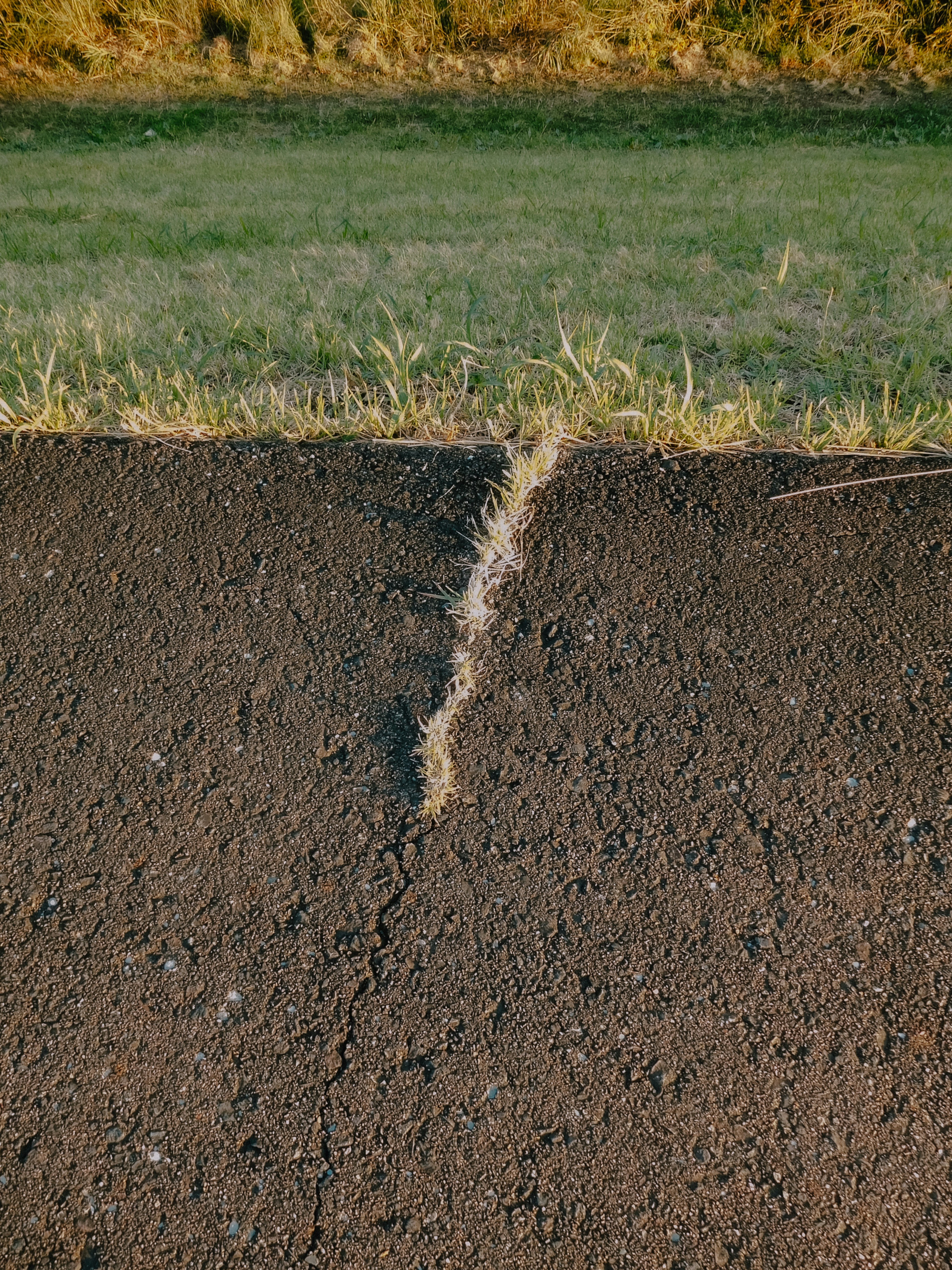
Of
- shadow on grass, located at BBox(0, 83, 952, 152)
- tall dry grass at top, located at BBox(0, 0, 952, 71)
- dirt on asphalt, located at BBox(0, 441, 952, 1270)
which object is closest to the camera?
dirt on asphalt, located at BBox(0, 441, 952, 1270)

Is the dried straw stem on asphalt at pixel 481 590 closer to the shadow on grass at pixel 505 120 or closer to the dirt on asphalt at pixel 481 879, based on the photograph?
the dirt on asphalt at pixel 481 879

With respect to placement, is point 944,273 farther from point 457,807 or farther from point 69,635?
point 69,635

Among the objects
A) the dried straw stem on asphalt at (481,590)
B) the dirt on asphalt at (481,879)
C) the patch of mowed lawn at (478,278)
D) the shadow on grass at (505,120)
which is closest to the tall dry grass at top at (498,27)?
the shadow on grass at (505,120)

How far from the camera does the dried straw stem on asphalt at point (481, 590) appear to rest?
201 cm

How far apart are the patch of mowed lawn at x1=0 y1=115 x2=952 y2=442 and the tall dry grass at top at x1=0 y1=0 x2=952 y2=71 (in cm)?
334

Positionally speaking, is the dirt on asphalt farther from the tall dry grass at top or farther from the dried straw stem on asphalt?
the tall dry grass at top


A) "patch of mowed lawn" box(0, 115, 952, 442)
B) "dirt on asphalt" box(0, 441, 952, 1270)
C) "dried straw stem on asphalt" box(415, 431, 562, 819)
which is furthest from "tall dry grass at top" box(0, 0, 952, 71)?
"dirt on asphalt" box(0, 441, 952, 1270)

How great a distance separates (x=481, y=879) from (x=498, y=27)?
10.8 meters

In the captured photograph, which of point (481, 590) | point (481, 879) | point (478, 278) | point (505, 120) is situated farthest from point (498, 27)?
point (481, 879)

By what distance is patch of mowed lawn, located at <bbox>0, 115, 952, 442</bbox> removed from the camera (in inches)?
133

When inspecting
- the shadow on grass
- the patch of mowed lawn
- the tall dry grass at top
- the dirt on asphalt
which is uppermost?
the tall dry grass at top

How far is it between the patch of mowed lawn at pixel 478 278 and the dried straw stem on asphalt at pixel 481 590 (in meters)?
0.56

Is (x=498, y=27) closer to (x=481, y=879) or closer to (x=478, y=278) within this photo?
(x=478, y=278)

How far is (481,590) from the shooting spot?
2.42 m
